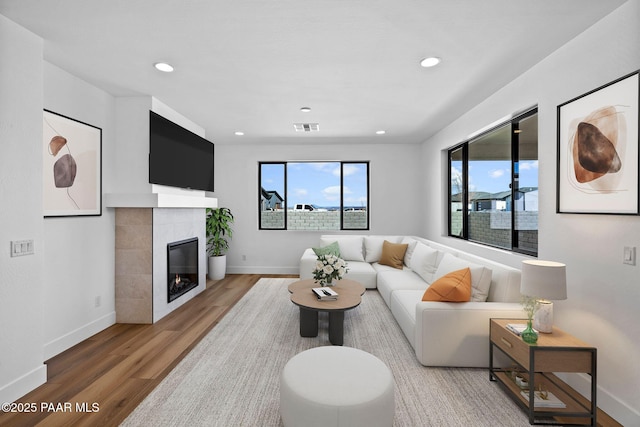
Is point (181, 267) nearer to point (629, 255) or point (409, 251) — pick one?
point (409, 251)

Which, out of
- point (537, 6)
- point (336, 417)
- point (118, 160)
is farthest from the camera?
point (118, 160)

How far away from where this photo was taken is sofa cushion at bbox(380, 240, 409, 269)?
4.83m

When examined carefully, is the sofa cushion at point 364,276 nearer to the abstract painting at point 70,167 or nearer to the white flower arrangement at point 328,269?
the white flower arrangement at point 328,269

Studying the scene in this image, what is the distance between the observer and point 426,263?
13.0 feet

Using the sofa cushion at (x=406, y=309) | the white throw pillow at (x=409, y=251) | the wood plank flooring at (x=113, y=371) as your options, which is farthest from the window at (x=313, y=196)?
the sofa cushion at (x=406, y=309)

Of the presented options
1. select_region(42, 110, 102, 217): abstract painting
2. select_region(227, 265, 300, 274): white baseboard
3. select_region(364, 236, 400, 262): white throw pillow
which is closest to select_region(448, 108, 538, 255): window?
select_region(364, 236, 400, 262): white throw pillow

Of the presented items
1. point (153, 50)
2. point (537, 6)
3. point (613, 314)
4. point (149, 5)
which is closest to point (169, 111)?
point (153, 50)

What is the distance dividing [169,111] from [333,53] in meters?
2.46

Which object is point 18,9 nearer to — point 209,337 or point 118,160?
point 118,160

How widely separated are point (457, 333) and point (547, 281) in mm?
817

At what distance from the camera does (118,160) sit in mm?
3510

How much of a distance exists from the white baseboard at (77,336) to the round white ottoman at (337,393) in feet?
7.93

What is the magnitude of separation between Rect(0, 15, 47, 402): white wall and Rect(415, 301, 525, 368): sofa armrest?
119 inches

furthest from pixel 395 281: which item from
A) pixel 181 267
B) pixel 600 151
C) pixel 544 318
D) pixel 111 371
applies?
pixel 111 371
